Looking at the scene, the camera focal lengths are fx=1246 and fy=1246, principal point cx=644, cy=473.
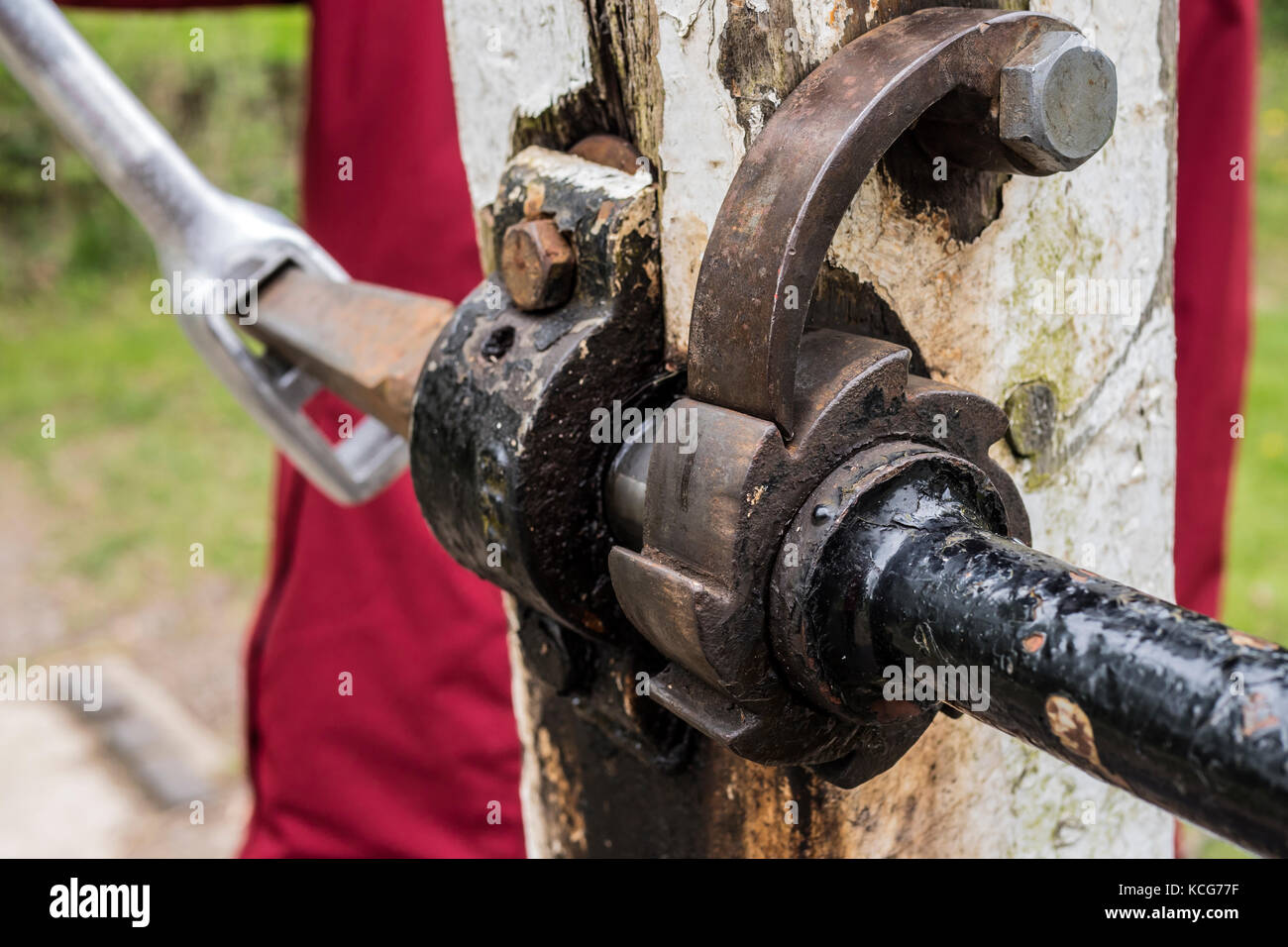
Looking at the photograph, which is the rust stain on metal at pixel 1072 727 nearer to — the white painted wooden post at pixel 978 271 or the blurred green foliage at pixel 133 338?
the white painted wooden post at pixel 978 271

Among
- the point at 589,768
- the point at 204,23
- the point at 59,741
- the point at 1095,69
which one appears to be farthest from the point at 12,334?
the point at 1095,69

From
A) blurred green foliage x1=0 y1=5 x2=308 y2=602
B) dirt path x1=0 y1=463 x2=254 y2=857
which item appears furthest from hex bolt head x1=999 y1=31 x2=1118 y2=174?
blurred green foliage x1=0 y1=5 x2=308 y2=602

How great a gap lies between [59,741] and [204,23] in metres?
3.17

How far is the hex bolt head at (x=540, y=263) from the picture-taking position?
0.65 meters

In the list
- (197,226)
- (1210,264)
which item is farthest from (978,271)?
(1210,264)

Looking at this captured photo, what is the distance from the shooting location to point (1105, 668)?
441 mm

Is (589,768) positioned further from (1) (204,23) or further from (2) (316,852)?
(1) (204,23)

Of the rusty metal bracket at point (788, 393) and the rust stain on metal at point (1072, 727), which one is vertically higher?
the rusty metal bracket at point (788, 393)

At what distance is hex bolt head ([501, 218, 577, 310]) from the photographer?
646 millimetres

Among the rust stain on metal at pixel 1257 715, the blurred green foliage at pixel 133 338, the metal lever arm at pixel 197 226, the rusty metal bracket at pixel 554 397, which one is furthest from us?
the blurred green foliage at pixel 133 338

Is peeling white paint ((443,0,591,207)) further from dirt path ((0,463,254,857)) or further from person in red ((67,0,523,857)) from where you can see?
dirt path ((0,463,254,857))

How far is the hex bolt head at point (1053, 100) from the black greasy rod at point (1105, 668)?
16 cm

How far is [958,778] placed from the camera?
71 centimetres

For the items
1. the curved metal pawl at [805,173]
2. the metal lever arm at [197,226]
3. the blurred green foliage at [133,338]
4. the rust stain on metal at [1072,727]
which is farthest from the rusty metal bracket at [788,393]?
the blurred green foliage at [133,338]
